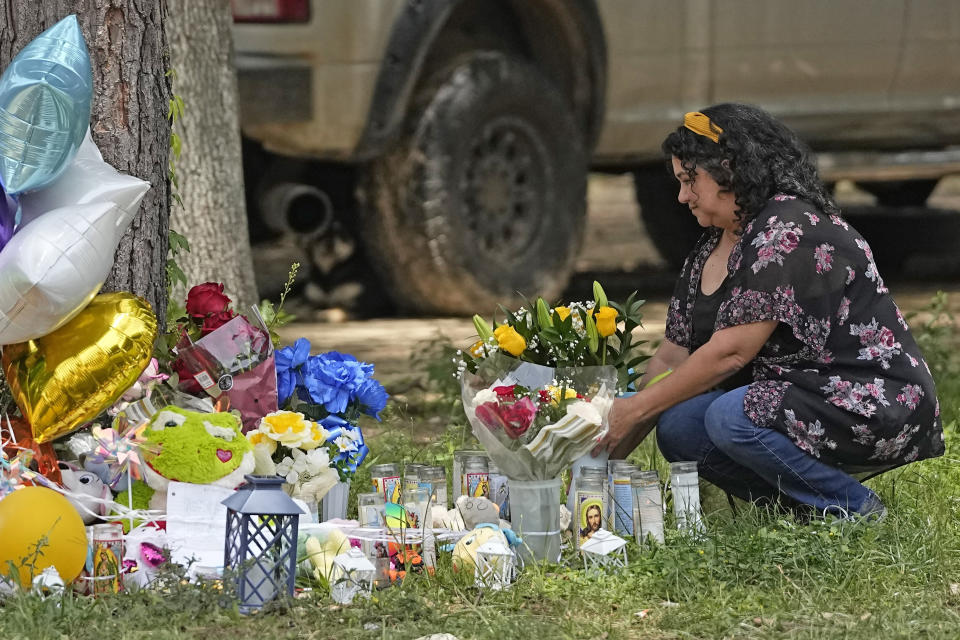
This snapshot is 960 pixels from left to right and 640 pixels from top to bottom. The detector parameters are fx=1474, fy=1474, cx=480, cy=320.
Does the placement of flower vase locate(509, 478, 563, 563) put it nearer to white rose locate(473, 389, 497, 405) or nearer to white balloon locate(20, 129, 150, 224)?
white rose locate(473, 389, 497, 405)

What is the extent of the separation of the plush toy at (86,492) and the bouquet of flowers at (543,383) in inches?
34.0

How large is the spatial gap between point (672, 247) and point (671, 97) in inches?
85.2

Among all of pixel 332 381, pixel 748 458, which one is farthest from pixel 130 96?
pixel 748 458

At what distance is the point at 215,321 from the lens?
378 centimetres

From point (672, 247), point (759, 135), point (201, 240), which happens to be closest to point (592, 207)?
point (672, 247)

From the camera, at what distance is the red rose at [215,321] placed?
148 inches

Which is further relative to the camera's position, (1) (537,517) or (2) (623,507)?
(2) (623,507)

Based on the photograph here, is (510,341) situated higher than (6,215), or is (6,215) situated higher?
(6,215)

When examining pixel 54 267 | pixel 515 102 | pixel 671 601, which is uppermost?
pixel 515 102

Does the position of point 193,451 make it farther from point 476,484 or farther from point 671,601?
point 671,601

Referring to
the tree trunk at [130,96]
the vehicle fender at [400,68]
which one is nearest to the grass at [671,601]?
the tree trunk at [130,96]

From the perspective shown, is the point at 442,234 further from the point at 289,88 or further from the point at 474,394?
the point at 474,394

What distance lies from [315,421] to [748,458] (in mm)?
1106

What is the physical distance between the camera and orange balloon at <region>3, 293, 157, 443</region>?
10.8 feet
